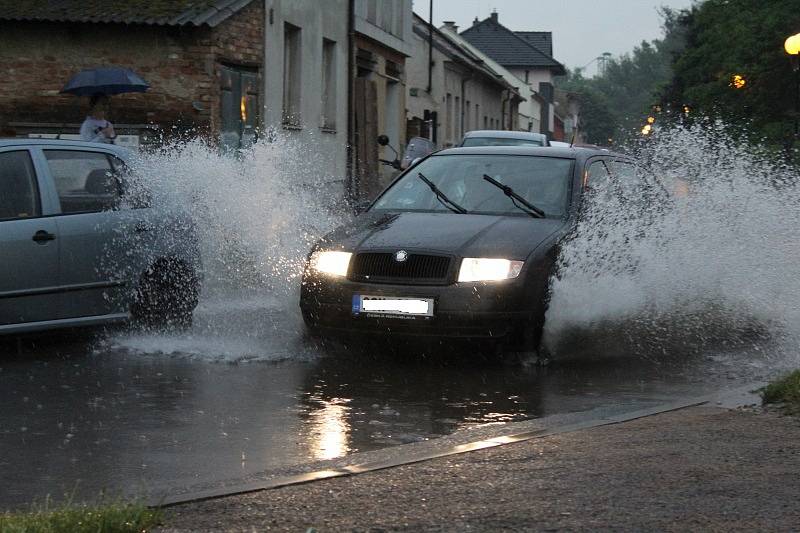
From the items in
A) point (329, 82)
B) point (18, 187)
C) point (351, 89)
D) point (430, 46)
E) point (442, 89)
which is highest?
point (430, 46)

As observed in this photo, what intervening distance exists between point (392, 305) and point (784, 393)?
2.92 metres

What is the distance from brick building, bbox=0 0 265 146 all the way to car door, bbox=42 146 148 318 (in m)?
12.0

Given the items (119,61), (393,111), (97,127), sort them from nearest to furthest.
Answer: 1. (97,127)
2. (119,61)
3. (393,111)

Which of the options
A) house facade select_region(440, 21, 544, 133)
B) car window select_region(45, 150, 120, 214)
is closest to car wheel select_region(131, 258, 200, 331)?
car window select_region(45, 150, 120, 214)

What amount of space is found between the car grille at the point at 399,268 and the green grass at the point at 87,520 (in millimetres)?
4887

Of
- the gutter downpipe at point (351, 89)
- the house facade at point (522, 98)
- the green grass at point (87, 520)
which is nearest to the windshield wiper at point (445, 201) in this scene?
the green grass at point (87, 520)

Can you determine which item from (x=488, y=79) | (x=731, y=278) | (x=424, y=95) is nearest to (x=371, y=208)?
(x=731, y=278)

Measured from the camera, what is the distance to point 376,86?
115 ft

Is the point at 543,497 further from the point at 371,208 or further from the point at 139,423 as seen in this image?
the point at 371,208

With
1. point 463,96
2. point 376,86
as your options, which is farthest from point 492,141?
point 463,96

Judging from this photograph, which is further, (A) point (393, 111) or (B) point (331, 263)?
(A) point (393, 111)

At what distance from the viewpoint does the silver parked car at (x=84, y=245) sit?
9750 millimetres

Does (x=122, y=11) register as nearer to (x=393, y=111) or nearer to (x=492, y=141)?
(x=492, y=141)

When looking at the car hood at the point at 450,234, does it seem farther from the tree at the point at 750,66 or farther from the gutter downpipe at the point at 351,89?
the tree at the point at 750,66
